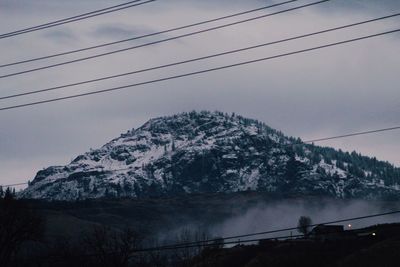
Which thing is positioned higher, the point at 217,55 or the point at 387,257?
the point at 217,55

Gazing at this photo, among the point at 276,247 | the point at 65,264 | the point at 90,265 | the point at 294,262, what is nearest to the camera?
the point at 65,264

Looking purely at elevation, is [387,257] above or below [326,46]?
below

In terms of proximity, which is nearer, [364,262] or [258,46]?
[258,46]

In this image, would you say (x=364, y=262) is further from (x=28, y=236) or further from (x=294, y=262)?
(x=28, y=236)

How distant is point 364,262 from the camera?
144 m

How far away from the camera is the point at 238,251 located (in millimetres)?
177750

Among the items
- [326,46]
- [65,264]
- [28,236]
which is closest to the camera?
[326,46]

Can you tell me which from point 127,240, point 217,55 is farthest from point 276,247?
point 217,55

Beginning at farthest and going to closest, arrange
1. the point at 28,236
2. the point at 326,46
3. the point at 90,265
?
the point at 90,265, the point at 28,236, the point at 326,46

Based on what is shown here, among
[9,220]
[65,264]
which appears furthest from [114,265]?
[9,220]

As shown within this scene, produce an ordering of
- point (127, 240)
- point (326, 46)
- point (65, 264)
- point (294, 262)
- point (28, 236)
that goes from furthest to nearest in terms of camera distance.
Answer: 1. point (294, 262)
2. point (127, 240)
3. point (65, 264)
4. point (28, 236)
5. point (326, 46)

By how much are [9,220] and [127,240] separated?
38.4m

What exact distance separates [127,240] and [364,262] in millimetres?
42304

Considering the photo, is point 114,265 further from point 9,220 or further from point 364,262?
point 364,262
